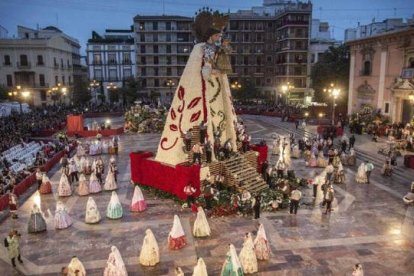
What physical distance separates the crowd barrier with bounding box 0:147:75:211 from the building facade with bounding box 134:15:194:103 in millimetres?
44800

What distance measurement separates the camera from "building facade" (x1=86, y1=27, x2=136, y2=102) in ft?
241

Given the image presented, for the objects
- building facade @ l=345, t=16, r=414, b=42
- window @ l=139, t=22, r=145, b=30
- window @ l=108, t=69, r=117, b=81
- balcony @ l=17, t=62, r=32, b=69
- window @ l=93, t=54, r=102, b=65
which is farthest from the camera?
window @ l=108, t=69, r=117, b=81

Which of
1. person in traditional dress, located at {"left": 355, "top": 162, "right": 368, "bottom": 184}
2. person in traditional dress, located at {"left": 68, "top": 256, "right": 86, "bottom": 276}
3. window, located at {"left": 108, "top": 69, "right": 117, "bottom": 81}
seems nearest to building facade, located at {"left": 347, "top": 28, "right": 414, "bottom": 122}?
person in traditional dress, located at {"left": 355, "top": 162, "right": 368, "bottom": 184}

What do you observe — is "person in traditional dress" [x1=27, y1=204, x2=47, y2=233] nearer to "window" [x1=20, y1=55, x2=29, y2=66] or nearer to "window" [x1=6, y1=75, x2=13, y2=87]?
"window" [x1=20, y1=55, x2=29, y2=66]

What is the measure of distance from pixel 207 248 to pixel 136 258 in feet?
8.31

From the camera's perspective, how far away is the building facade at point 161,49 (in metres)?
70.9

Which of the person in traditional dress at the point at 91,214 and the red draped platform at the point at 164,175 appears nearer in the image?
the person in traditional dress at the point at 91,214

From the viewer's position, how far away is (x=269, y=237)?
14.4m

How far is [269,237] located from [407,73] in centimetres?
2567

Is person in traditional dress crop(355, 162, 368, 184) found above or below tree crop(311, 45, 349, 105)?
below

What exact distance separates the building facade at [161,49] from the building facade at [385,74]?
36928mm

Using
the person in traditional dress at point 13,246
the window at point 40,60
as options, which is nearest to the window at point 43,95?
the window at point 40,60

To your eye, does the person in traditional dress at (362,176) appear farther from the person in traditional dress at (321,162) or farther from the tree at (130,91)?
the tree at (130,91)


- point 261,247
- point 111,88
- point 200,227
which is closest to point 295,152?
point 200,227
